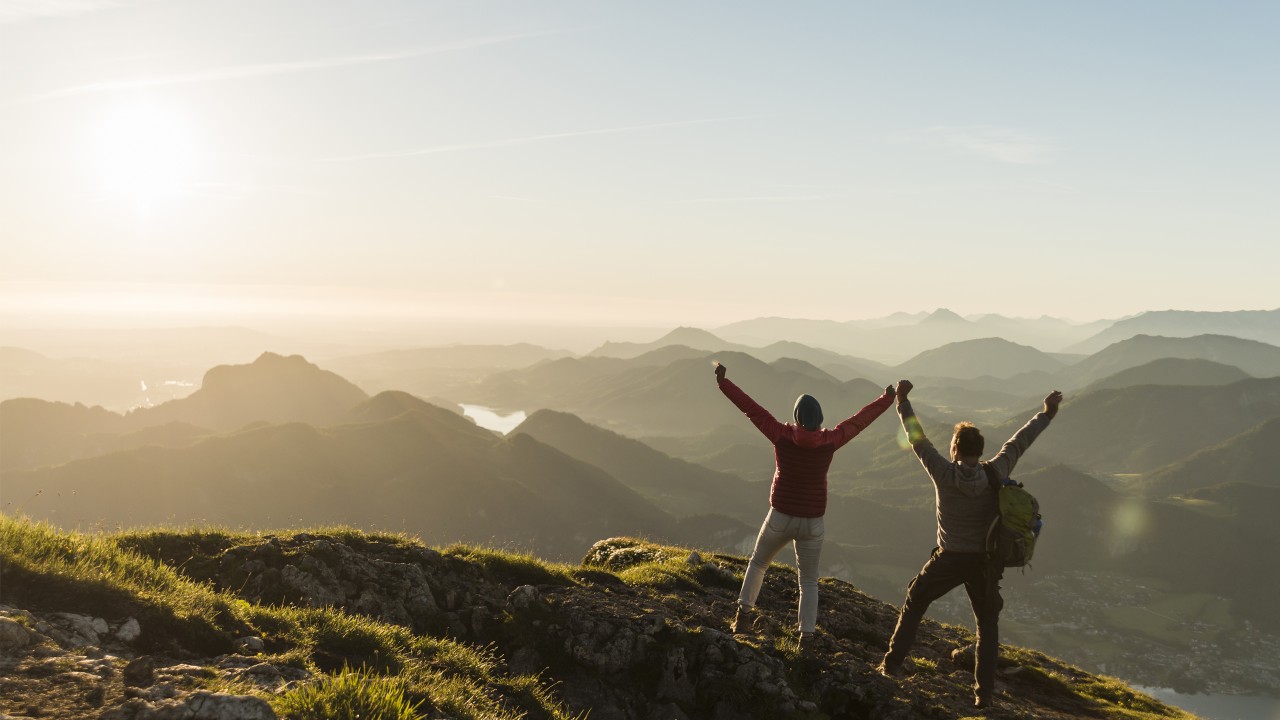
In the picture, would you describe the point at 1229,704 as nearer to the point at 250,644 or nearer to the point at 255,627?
the point at 255,627

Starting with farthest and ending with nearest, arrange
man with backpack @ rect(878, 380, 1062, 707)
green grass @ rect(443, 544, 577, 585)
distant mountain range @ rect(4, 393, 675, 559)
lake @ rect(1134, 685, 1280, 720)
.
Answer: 1. lake @ rect(1134, 685, 1280, 720)
2. distant mountain range @ rect(4, 393, 675, 559)
3. green grass @ rect(443, 544, 577, 585)
4. man with backpack @ rect(878, 380, 1062, 707)

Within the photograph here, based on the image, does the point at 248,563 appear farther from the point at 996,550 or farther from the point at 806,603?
the point at 996,550

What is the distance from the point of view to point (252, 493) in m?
170

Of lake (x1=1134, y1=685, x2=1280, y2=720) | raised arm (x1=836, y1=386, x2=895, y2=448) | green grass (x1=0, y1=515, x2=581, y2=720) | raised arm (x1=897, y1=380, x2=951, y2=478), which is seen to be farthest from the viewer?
lake (x1=1134, y1=685, x2=1280, y2=720)

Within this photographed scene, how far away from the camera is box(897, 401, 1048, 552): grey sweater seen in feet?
32.5

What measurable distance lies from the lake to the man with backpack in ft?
778

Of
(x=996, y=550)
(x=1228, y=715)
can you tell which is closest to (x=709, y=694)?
(x=996, y=550)

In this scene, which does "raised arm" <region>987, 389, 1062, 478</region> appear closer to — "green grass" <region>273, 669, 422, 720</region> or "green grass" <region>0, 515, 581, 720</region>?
"green grass" <region>0, 515, 581, 720</region>

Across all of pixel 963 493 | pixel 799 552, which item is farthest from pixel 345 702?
pixel 963 493

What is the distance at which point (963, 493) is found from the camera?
10000 mm

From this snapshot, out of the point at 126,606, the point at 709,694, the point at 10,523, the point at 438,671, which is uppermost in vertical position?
the point at 10,523

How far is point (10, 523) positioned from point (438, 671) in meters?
6.13

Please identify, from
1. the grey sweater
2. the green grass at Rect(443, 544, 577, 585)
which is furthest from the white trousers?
the green grass at Rect(443, 544, 577, 585)

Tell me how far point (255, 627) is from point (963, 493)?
11049 mm
